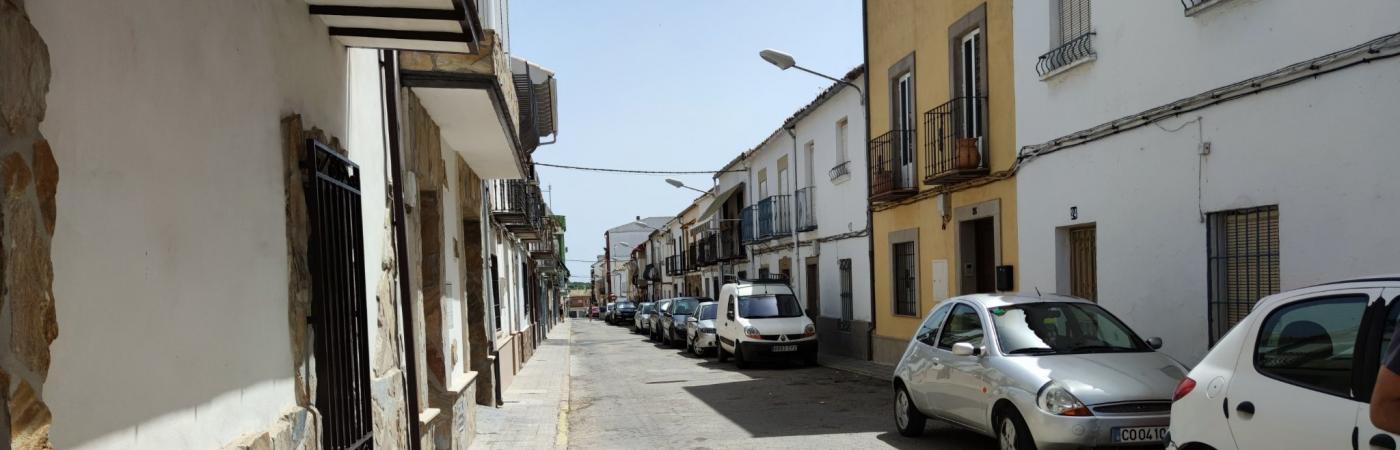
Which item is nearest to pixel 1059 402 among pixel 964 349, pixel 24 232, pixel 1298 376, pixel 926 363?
pixel 964 349

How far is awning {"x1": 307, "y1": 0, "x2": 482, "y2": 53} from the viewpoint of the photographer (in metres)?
4.55

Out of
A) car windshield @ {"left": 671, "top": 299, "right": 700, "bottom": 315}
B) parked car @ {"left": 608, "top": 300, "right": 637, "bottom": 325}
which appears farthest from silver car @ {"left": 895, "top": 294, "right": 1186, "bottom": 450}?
parked car @ {"left": 608, "top": 300, "right": 637, "bottom": 325}

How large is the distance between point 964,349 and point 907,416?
1.59 meters

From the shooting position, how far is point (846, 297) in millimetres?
20469

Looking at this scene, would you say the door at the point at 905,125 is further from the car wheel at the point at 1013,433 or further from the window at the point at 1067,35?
the car wheel at the point at 1013,433

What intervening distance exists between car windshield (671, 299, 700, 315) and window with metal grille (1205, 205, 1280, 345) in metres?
19.7

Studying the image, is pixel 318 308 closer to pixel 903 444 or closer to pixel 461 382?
pixel 461 382

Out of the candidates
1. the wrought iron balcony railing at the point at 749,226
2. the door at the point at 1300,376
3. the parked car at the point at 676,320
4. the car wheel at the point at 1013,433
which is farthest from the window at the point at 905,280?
the door at the point at 1300,376

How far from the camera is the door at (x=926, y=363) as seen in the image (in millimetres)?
8523

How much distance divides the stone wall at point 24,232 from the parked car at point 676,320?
23.9m

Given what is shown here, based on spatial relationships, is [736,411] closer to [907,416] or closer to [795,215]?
[907,416]

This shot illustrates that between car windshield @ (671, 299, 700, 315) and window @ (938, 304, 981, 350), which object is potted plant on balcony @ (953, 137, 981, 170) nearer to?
window @ (938, 304, 981, 350)

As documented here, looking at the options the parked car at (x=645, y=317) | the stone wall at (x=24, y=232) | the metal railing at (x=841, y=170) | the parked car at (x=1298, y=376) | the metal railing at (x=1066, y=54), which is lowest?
the parked car at (x=645, y=317)

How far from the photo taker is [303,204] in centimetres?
441
